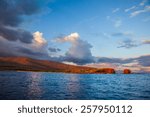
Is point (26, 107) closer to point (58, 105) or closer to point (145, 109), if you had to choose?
point (58, 105)

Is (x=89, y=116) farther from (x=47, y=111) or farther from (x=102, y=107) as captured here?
(x=47, y=111)

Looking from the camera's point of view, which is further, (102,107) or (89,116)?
(102,107)

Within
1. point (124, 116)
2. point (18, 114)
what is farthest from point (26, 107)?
point (124, 116)

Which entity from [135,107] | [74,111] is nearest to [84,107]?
[74,111]

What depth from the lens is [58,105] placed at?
26531mm

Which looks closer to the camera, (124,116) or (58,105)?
(124,116)

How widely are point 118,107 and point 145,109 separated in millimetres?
3058

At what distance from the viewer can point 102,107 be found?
2614cm

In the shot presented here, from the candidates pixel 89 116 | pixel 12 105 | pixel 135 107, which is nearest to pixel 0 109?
pixel 12 105

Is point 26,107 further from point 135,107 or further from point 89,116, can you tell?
point 135,107

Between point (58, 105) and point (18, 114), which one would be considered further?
point (58, 105)

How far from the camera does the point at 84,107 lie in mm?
26562

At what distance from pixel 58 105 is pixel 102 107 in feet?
16.7

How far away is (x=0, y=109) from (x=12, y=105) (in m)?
1.72
